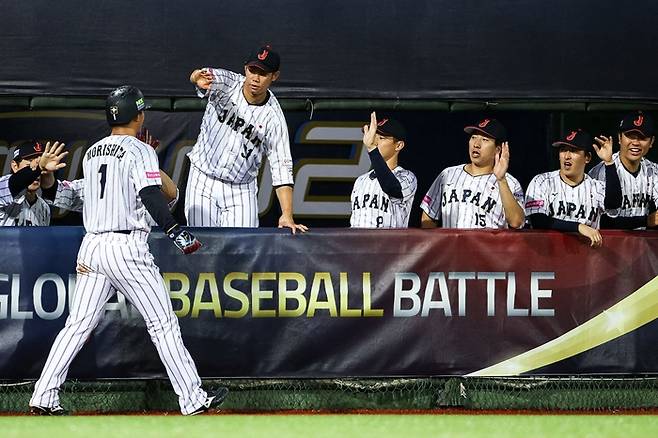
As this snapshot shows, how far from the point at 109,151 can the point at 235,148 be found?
48.5 inches

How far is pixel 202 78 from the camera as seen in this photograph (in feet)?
26.0

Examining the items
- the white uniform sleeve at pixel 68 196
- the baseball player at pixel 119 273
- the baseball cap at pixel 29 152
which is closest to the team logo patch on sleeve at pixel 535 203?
the baseball player at pixel 119 273

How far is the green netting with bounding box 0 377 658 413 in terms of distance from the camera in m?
7.75

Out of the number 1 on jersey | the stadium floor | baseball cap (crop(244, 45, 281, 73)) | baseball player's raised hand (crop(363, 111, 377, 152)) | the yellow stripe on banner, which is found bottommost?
the stadium floor

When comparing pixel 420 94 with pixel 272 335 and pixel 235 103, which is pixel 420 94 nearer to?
pixel 235 103

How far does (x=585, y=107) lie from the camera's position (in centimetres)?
1000

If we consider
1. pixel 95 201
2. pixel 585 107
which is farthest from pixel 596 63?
pixel 95 201

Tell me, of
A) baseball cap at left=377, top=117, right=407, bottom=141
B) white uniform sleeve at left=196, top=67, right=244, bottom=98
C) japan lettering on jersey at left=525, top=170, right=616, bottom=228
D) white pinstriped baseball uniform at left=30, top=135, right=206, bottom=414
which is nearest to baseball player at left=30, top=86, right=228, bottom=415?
white pinstriped baseball uniform at left=30, top=135, right=206, bottom=414

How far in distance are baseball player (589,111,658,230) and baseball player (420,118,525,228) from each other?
2.60 feet

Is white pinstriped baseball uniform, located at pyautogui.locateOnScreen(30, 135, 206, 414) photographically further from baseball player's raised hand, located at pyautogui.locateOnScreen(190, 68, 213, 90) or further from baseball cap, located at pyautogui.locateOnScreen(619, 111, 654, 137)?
baseball cap, located at pyautogui.locateOnScreen(619, 111, 654, 137)

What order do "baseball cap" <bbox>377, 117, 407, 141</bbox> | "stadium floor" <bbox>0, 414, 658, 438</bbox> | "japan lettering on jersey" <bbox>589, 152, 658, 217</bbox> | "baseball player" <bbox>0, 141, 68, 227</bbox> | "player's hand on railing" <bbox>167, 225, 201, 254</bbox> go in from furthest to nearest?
"baseball cap" <bbox>377, 117, 407, 141</bbox>, "japan lettering on jersey" <bbox>589, 152, 658, 217</bbox>, "baseball player" <bbox>0, 141, 68, 227</bbox>, "player's hand on railing" <bbox>167, 225, 201, 254</bbox>, "stadium floor" <bbox>0, 414, 658, 438</bbox>

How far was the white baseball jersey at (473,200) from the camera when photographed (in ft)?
27.6

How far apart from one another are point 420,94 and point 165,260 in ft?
9.92

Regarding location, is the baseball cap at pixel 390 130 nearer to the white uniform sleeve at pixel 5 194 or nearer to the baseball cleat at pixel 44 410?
the white uniform sleeve at pixel 5 194
